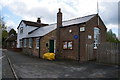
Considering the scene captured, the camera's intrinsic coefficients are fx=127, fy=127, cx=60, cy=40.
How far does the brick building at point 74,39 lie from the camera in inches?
577

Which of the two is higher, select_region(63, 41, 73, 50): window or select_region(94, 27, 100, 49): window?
select_region(94, 27, 100, 49): window

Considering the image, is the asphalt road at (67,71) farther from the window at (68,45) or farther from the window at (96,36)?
the window at (96,36)

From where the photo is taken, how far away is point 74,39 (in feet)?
51.3

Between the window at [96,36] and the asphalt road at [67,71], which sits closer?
the asphalt road at [67,71]

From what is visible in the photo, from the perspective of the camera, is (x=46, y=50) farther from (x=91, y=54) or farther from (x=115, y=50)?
(x=115, y=50)

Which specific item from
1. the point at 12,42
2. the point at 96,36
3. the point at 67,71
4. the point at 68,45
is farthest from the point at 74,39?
the point at 12,42

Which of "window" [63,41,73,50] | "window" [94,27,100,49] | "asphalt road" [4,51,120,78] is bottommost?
"asphalt road" [4,51,120,78]

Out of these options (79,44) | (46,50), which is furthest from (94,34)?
(46,50)

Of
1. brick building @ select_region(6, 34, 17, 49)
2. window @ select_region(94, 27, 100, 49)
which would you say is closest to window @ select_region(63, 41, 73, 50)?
window @ select_region(94, 27, 100, 49)

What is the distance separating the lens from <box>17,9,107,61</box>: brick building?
14667 mm

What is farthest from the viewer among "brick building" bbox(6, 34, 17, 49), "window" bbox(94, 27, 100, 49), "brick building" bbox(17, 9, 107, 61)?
"brick building" bbox(6, 34, 17, 49)

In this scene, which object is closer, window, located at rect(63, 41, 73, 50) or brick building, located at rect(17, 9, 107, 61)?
brick building, located at rect(17, 9, 107, 61)

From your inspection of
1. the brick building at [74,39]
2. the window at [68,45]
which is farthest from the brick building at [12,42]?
the window at [68,45]

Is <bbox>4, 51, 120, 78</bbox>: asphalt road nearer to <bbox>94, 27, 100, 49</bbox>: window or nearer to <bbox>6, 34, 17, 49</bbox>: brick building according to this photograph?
<bbox>94, 27, 100, 49</bbox>: window
